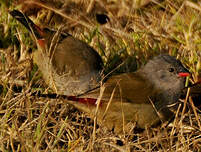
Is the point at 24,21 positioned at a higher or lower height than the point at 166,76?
higher

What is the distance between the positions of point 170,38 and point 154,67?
0.99 meters

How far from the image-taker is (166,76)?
173 inches


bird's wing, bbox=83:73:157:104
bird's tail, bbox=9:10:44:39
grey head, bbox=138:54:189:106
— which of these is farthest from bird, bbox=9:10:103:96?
grey head, bbox=138:54:189:106

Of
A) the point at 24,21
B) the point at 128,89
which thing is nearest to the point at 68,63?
the point at 24,21

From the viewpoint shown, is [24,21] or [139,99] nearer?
[139,99]

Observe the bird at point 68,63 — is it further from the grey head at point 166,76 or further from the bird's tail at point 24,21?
the grey head at point 166,76

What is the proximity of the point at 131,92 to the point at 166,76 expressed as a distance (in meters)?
0.38

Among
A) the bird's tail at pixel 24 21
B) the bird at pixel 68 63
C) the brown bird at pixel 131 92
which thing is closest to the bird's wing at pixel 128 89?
the brown bird at pixel 131 92

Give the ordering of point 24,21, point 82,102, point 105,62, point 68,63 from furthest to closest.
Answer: point 105,62 → point 24,21 → point 68,63 → point 82,102

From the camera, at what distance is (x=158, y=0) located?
6168 mm

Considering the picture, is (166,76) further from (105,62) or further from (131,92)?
(105,62)

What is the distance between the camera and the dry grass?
3.65 metres

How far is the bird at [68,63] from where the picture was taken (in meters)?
4.61

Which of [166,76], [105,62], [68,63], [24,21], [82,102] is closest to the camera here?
[82,102]
